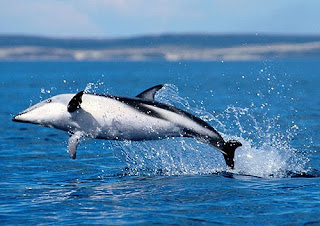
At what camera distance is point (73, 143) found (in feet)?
46.5

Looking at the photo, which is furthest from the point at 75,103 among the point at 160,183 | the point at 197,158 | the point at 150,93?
the point at 197,158

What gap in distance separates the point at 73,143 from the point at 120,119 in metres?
1.18

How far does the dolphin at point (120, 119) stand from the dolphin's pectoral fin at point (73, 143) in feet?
0.07

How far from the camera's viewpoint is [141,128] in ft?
47.6

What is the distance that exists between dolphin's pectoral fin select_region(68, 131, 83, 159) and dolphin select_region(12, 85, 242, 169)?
0.02 m

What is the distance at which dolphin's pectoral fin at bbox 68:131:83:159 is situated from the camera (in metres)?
14.0

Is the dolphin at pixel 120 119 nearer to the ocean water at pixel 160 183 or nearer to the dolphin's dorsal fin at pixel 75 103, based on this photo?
the dolphin's dorsal fin at pixel 75 103

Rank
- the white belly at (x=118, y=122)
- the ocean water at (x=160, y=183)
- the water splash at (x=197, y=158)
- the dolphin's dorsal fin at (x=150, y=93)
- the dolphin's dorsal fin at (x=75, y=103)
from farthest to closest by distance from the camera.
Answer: the water splash at (x=197, y=158) → the dolphin's dorsal fin at (x=150, y=93) → the white belly at (x=118, y=122) → the dolphin's dorsal fin at (x=75, y=103) → the ocean water at (x=160, y=183)

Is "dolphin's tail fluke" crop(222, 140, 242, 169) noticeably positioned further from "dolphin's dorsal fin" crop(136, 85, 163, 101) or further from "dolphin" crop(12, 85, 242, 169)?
"dolphin's dorsal fin" crop(136, 85, 163, 101)

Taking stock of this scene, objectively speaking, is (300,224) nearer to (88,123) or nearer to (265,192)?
(265,192)

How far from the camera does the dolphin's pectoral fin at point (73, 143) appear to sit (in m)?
14.0

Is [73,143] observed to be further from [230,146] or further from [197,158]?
[197,158]

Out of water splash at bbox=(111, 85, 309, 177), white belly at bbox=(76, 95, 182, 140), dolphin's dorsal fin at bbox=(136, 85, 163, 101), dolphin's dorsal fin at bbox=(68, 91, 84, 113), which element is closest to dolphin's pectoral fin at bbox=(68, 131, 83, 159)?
white belly at bbox=(76, 95, 182, 140)

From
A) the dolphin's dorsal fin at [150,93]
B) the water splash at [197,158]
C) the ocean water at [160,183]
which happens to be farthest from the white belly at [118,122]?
the water splash at [197,158]
